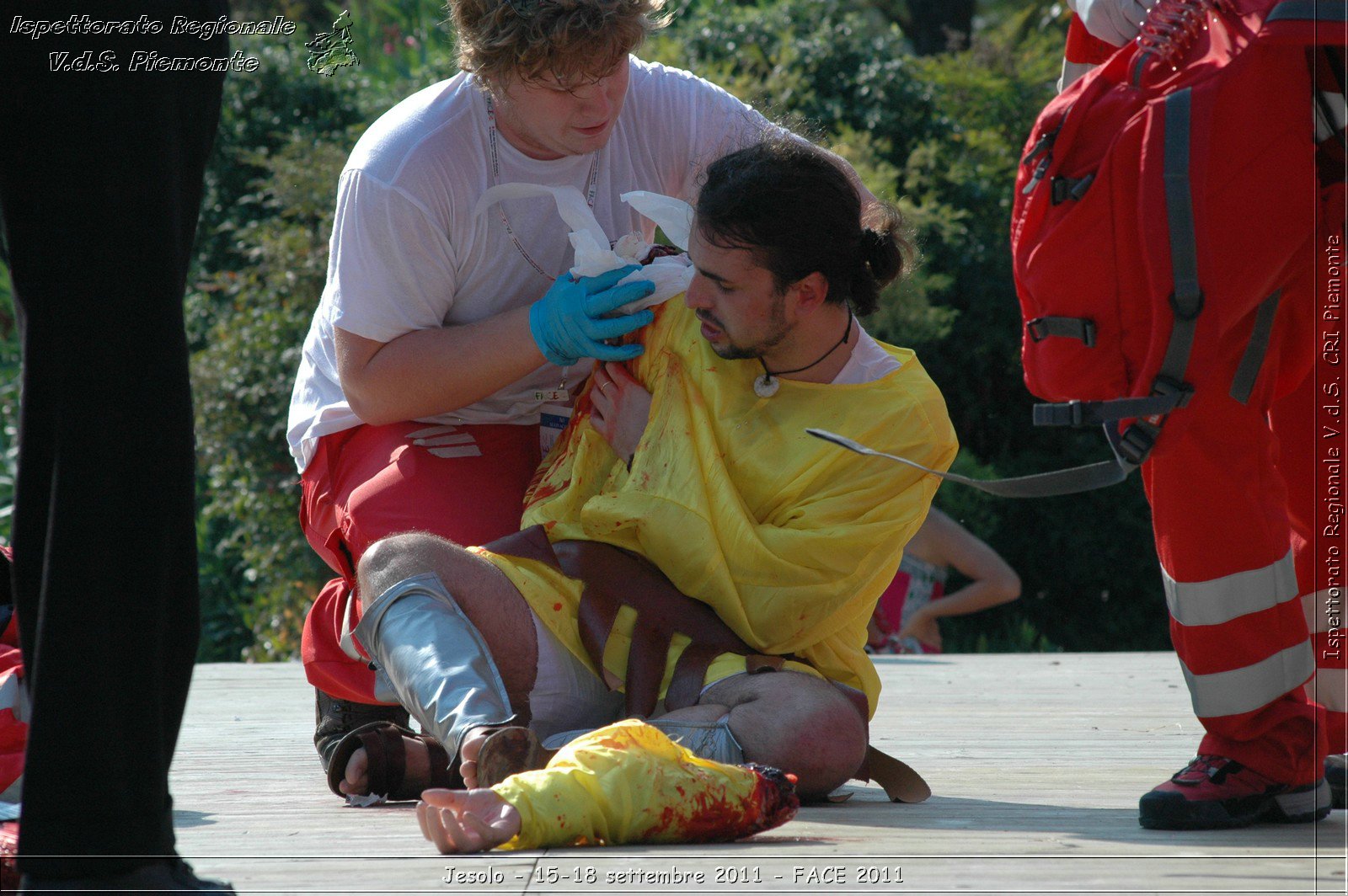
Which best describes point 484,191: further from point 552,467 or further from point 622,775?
point 622,775

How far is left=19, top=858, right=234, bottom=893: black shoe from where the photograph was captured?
1.44m

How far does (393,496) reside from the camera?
2.79m

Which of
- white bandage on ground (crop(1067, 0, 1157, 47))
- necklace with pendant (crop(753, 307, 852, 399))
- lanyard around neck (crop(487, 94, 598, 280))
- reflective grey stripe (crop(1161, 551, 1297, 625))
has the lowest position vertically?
reflective grey stripe (crop(1161, 551, 1297, 625))

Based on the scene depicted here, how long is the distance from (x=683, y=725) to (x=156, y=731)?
0.89 m

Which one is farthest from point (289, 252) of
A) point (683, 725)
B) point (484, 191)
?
point (683, 725)

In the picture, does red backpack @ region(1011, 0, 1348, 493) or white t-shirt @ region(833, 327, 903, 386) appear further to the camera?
white t-shirt @ region(833, 327, 903, 386)

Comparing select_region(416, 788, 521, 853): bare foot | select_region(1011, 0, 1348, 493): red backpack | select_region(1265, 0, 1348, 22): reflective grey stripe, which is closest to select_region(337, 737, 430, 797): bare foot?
select_region(416, 788, 521, 853): bare foot

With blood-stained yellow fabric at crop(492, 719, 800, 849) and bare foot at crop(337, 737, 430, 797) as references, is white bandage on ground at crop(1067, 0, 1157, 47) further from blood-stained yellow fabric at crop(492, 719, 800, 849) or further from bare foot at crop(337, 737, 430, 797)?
bare foot at crop(337, 737, 430, 797)

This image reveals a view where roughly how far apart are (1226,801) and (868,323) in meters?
3.87

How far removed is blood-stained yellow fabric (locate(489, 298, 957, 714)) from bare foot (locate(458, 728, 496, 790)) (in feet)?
1.31

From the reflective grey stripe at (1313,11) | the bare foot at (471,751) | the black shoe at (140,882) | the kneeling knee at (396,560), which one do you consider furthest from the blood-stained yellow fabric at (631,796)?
the reflective grey stripe at (1313,11)

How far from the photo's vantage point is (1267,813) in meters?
2.08

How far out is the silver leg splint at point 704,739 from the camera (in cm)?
221

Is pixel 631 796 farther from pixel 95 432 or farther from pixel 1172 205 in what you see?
pixel 1172 205
